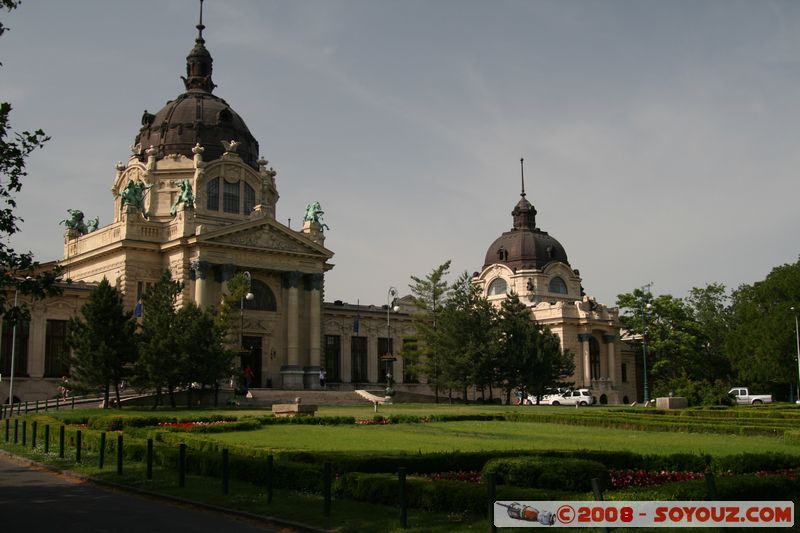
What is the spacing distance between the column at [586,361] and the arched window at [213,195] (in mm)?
44402

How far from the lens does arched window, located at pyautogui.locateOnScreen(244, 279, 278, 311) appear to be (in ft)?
230

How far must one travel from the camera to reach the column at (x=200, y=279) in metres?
65.5

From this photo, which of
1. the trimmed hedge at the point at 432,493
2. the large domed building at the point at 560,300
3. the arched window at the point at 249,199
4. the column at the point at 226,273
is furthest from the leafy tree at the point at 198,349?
the large domed building at the point at 560,300

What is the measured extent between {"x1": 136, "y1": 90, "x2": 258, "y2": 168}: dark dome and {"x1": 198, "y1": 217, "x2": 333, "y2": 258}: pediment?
10347 mm

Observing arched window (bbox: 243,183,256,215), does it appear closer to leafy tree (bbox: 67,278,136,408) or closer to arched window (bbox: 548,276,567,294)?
leafy tree (bbox: 67,278,136,408)

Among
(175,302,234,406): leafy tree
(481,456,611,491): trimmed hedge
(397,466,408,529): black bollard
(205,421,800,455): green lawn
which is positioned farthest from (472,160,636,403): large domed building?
(397,466,408,529): black bollard

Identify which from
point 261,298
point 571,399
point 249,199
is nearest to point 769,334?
point 571,399

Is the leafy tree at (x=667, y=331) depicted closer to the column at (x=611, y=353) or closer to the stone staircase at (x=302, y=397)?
the column at (x=611, y=353)

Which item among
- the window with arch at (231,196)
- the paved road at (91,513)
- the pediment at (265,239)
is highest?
the window with arch at (231,196)

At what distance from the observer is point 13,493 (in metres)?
20.8

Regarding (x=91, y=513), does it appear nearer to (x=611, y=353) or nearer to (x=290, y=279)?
(x=290, y=279)

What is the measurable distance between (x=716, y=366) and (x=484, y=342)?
42.3 m

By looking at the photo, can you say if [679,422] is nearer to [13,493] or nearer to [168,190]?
[13,493]

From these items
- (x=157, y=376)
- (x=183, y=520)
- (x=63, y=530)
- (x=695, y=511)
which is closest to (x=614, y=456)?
(x=695, y=511)
